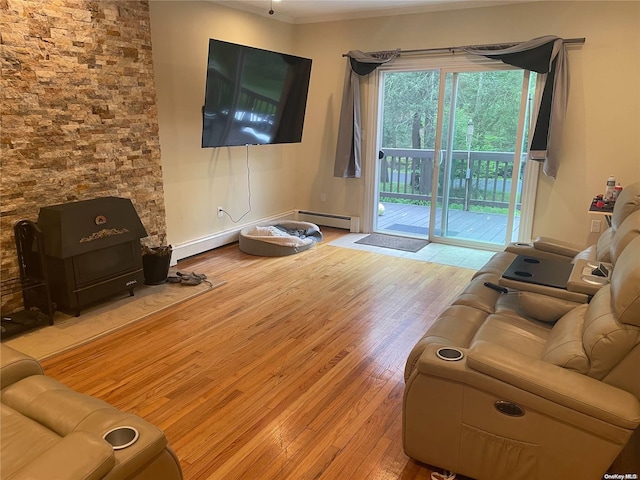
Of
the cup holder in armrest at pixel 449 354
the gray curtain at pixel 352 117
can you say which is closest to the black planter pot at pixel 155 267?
the gray curtain at pixel 352 117

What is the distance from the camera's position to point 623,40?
164 inches

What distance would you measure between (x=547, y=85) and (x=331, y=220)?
2.91 m

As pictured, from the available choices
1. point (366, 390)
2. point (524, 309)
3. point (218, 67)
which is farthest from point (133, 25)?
point (524, 309)

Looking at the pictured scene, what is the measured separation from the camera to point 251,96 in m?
4.52

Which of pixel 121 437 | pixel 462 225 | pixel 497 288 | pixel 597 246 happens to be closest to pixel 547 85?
pixel 462 225

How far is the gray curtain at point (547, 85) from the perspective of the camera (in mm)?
4355

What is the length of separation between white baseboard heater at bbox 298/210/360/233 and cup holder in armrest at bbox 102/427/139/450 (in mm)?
4736

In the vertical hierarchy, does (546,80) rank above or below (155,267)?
above

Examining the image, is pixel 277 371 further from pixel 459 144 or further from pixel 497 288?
pixel 459 144

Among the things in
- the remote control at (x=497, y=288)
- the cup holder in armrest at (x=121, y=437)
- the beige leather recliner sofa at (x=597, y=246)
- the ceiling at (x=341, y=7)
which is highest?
the ceiling at (x=341, y=7)

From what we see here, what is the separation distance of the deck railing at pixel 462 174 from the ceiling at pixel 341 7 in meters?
1.52

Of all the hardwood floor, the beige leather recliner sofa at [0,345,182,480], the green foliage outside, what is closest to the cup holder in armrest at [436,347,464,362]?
the hardwood floor

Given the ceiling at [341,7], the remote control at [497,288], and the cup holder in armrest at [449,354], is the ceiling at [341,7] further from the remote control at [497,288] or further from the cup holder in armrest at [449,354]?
the cup holder in armrest at [449,354]

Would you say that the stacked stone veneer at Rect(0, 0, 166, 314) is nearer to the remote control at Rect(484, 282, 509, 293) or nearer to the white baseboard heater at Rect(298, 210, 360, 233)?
the white baseboard heater at Rect(298, 210, 360, 233)
